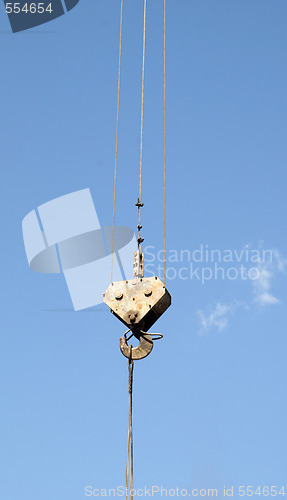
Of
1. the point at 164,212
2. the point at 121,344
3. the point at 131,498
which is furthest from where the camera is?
the point at 164,212

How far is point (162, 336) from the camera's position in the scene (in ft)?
Answer: 40.5

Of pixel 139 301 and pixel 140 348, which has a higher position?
pixel 139 301

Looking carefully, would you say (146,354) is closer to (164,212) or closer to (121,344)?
(121,344)

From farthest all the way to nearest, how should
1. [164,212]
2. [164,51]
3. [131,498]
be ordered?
[164,51] → [164,212] → [131,498]

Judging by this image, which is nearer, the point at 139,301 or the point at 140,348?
the point at 140,348

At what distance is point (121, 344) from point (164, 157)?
3.88 metres

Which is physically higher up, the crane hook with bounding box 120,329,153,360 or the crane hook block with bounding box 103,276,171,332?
the crane hook block with bounding box 103,276,171,332

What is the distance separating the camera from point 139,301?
1252 centimetres

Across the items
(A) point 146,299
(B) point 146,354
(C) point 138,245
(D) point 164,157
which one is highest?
(D) point 164,157

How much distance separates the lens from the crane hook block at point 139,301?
40.7 feet

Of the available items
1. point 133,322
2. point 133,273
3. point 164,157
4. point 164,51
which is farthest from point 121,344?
point 164,51

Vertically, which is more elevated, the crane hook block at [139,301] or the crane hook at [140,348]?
the crane hook block at [139,301]

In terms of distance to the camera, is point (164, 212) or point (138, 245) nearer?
point (138, 245)

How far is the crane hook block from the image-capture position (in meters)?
12.4
